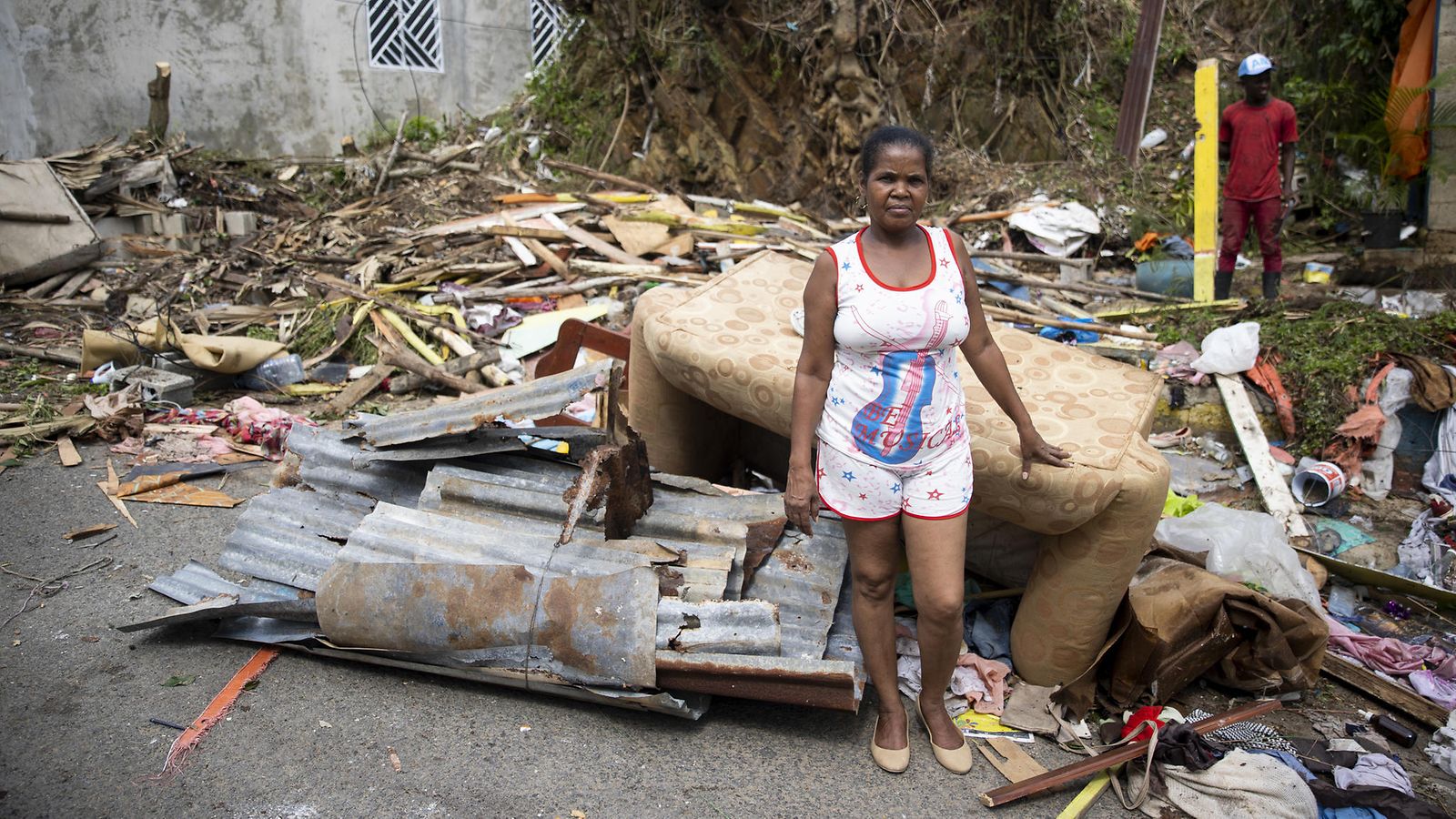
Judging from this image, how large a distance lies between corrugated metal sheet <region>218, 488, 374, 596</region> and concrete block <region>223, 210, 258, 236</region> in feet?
25.0

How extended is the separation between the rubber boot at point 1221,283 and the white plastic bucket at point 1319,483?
2516mm

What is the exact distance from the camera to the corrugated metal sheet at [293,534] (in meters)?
3.46

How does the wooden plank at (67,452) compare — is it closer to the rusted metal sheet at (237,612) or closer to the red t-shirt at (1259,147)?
the rusted metal sheet at (237,612)

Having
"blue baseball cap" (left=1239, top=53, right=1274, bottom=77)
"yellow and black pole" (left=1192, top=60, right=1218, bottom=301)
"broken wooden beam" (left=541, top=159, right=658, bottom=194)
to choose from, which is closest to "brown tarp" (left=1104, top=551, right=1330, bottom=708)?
"yellow and black pole" (left=1192, top=60, right=1218, bottom=301)

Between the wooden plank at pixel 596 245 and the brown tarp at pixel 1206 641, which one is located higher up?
the brown tarp at pixel 1206 641

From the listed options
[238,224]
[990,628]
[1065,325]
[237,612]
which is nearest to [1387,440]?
[1065,325]

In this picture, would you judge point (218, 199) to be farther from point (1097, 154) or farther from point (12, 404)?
point (1097, 154)

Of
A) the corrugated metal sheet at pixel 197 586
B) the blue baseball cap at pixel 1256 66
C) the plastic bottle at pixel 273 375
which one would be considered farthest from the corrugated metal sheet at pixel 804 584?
the blue baseball cap at pixel 1256 66

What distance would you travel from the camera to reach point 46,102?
10.9 metres

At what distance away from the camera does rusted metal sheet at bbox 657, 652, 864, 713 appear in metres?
2.90

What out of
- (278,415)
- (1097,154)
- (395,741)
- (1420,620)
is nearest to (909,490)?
(395,741)

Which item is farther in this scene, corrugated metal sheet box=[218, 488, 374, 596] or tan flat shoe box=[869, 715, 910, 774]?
corrugated metal sheet box=[218, 488, 374, 596]

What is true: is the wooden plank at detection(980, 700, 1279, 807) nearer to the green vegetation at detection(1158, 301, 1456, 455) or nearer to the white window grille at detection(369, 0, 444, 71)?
the green vegetation at detection(1158, 301, 1456, 455)

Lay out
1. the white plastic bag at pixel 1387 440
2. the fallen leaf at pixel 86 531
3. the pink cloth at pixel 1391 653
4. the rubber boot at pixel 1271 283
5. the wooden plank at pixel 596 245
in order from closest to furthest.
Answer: the pink cloth at pixel 1391 653 < the fallen leaf at pixel 86 531 < the white plastic bag at pixel 1387 440 < the rubber boot at pixel 1271 283 < the wooden plank at pixel 596 245
